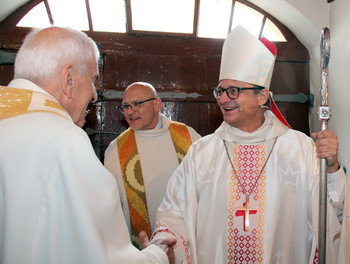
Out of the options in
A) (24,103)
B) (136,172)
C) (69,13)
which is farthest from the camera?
(69,13)

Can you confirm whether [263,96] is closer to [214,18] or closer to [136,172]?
[136,172]

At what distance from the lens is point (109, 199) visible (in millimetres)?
1393

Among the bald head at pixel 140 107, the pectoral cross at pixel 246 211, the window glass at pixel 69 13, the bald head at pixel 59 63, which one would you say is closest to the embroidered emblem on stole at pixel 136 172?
the bald head at pixel 140 107

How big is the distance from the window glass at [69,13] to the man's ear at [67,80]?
140 inches

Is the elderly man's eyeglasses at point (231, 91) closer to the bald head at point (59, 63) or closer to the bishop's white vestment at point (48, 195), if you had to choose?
the bald head at point (59, 63)

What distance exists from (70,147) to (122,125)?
3.59 metres

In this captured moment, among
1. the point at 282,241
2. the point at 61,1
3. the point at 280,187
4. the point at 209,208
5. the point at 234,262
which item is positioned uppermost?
the point at 61,1

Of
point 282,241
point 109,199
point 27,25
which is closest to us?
point 109,199

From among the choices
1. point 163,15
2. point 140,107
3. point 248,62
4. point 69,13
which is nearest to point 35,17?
point 69,13

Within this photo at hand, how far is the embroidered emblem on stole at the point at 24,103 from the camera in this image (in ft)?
4.48

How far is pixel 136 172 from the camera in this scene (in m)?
3.90

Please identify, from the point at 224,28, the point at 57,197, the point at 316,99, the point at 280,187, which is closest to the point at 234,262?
the point at 280,187

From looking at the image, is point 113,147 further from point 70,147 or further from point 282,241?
point 70,147

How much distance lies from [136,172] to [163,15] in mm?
2369
